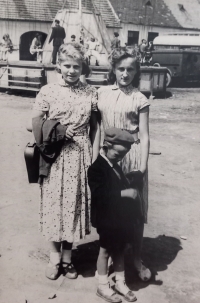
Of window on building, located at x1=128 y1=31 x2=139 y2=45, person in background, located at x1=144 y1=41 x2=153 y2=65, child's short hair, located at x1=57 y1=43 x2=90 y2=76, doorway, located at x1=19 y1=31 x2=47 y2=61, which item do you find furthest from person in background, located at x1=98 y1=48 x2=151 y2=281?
window on building, located at x1=128 y1=31 x2=139 y2=45

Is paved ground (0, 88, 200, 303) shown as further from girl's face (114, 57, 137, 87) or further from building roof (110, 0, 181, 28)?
building roof (110, 0, 181, 28)

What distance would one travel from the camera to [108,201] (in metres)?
2.72

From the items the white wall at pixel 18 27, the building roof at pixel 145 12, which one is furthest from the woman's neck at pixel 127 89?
the building roof at pixel 145 12

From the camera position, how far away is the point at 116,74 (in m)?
3.00

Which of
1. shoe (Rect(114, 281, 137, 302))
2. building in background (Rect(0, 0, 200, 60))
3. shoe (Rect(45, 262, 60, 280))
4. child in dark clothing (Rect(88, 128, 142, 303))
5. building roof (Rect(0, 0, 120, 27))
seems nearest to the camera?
child in dark clothing (Rect(88, 128, 142, 303))

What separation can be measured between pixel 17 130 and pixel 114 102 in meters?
6.21

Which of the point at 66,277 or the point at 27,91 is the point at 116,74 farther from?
the point at 27,91

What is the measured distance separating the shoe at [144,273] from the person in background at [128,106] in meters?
0.48

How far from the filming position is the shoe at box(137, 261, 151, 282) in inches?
128

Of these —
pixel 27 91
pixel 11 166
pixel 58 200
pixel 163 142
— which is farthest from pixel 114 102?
pixel 27 91

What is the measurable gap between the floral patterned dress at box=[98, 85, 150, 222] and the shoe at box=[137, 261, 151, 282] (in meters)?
0.73

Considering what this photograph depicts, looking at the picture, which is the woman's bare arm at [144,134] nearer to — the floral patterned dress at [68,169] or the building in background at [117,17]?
the floral patterned dress at [68,169]

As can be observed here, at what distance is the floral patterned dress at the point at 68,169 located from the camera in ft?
9.73

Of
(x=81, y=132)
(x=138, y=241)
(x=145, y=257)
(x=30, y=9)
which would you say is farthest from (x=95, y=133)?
(x=30, y=9)
